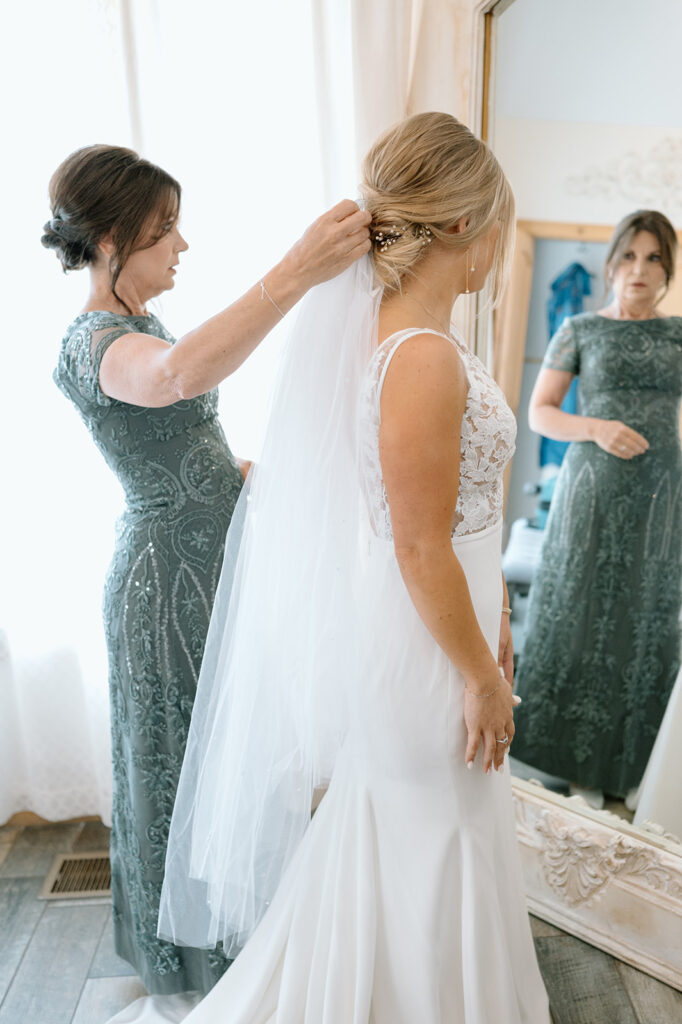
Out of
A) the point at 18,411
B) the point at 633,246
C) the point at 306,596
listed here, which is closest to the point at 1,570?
the point at 18,411

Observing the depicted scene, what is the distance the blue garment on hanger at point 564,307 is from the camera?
2.10 m

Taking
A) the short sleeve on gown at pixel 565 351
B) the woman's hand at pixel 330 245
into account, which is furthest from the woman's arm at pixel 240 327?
the short sleeve on gown at pixel 565 351

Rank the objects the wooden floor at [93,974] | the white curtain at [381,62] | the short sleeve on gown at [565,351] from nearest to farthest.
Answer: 1. the wooden floor at [93,974]
2. the white curtain at [381,62]
3. the short sleeve on gown at [565,351]

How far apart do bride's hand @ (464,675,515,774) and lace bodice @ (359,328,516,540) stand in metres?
0.25

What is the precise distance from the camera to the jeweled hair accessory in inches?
49.2

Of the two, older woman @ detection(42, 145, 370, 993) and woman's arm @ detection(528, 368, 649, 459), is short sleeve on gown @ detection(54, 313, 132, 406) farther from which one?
woman's arm @ detection(528, 368, 649, 459)

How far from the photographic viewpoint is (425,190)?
123cm

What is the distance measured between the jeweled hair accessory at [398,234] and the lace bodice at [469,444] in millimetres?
154

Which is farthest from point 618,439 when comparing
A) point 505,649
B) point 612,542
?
point 505,649

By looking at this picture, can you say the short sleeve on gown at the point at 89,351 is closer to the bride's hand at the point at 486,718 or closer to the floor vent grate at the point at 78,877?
the bride's hand at the point at 486,718

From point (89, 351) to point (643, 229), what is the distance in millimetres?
1335

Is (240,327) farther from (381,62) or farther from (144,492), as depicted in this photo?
(381,62)

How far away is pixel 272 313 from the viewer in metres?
1.30

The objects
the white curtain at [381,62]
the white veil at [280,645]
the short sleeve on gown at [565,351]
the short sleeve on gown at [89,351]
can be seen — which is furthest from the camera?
the short sleeve on gown at [565,351]
